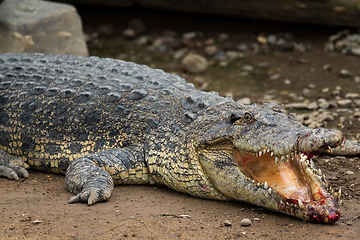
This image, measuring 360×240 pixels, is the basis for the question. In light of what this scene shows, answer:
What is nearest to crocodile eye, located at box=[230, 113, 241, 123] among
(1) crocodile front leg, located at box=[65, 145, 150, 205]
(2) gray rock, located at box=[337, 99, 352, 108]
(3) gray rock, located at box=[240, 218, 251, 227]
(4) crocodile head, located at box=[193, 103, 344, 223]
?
(4) crocodile head, located at box=[193, 103, 344, 223]

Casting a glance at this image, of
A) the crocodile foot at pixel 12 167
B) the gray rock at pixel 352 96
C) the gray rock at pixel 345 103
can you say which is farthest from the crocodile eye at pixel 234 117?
the gray rock at pixel 352 96

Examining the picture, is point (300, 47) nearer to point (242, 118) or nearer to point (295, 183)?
point (242, 118)

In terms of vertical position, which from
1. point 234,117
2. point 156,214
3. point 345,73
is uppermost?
point 345,73

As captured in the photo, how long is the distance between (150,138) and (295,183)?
173 centimetres

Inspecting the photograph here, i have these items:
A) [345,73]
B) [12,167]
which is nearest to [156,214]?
[12,167]

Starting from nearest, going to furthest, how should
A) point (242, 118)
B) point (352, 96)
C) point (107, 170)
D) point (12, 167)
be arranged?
point (242, 118)
point (107, 170)
point (12, 167)
point (352, 96)

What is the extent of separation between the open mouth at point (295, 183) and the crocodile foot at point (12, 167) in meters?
2.74

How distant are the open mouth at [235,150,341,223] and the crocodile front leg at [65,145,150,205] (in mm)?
1260

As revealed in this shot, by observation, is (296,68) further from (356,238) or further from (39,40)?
(356,238)

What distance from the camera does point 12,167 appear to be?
5.04 m

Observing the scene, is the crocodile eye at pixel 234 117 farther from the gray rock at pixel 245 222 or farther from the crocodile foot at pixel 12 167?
the crocodile foot at pixel 12 167

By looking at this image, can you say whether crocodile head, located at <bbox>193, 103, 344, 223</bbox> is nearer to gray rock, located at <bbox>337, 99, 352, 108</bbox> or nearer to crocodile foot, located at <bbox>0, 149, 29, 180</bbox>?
crocodile foot, located at <bbox>0, 149, 29, 180</bbox>

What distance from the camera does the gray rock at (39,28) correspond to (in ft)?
24.8

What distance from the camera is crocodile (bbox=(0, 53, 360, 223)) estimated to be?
3.77 meters
